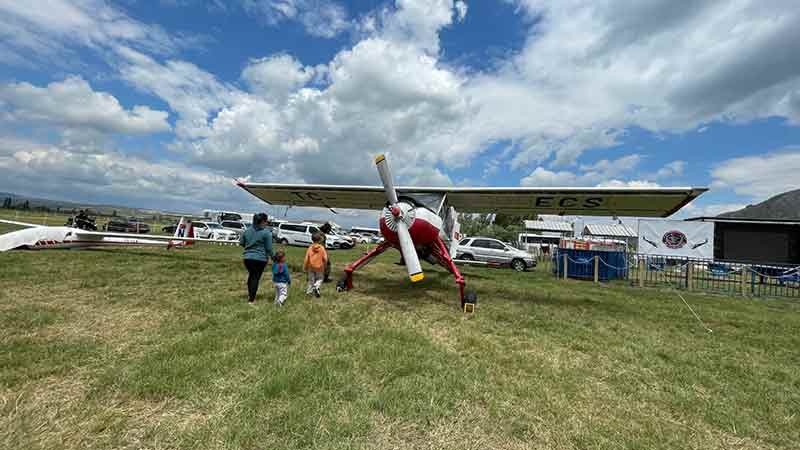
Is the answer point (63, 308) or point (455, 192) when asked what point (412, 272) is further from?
point (63, 308)

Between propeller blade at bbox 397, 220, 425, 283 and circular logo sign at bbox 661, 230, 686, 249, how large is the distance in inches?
811

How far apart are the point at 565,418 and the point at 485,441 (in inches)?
32.8

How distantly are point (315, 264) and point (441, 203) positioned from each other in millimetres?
3353

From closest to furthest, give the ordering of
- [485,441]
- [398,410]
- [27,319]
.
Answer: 1. [485,441]
2. [398,410]
3. [27,319]

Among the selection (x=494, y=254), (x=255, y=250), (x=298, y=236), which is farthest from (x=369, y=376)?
(x=298, y=236)

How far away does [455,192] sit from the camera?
8.38 meters

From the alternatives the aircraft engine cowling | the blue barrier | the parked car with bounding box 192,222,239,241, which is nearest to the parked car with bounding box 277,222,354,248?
the parked car with bounding box 192,222,239,241

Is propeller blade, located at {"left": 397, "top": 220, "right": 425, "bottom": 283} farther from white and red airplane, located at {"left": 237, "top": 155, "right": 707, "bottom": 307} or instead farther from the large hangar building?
the large hangar building

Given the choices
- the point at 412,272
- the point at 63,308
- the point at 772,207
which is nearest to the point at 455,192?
the point at 412,272

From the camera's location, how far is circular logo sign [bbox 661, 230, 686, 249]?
19.5 meters

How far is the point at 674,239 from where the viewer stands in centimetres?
1958

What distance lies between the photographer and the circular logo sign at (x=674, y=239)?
769 inches

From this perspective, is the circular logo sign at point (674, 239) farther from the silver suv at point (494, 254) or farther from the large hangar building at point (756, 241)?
the silver suv at point (494, 254)

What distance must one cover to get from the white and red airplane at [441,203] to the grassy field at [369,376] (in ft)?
5.00
